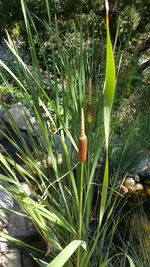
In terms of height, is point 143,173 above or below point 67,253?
below

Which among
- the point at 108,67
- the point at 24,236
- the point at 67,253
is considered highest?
the point at 108,67

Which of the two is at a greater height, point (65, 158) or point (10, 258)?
point (65, 158)

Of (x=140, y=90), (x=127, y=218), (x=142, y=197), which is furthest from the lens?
(x=140, y=90)

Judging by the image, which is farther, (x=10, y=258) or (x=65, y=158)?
(x=10, y=258)

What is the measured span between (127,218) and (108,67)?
2.14 meters

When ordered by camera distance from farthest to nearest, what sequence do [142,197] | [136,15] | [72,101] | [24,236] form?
1. [136,15]
2. [142,197]
3. [24,236]
4. [72,101]

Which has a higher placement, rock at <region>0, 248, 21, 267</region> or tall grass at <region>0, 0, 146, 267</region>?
tall grass at <region>0, 0, 146, 267</region>

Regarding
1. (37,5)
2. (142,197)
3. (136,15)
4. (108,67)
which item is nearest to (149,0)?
(136,15)

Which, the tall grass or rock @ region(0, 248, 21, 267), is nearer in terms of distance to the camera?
the tall grass

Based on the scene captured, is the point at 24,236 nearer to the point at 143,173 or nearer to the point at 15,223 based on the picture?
the point at 15,223

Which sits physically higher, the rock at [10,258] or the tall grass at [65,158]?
the tall grass at [65,158]

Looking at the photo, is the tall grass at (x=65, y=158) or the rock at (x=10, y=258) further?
the rock at (x=10, y=258)

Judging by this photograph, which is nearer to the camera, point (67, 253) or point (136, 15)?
point (67, 253)

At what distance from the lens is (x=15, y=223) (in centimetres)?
187
